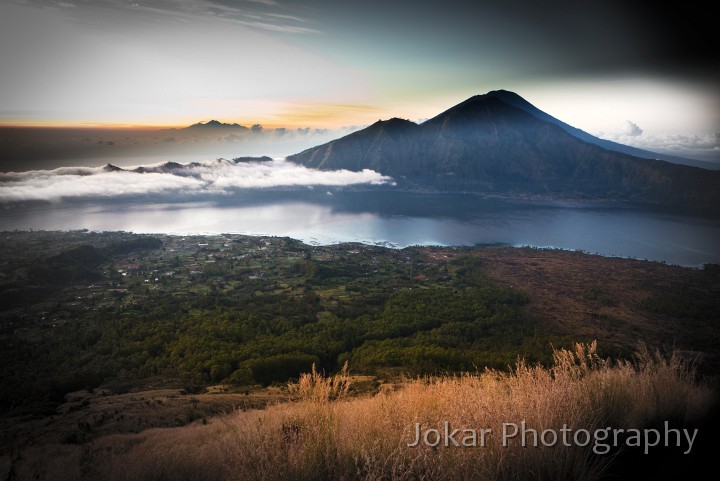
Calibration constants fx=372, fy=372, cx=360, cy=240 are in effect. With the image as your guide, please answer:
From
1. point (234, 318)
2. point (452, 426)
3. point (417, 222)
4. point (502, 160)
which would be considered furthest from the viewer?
point (502, 160)

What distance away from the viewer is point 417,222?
8875 cm

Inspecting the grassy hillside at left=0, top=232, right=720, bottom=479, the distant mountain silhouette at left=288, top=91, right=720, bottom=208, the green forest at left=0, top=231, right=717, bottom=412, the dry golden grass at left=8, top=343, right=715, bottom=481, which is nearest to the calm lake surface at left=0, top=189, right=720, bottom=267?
the grassy hillside at left=0, top=232, right=720, bottom=479

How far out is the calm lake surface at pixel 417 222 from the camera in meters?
65.2

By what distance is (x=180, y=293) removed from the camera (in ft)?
112

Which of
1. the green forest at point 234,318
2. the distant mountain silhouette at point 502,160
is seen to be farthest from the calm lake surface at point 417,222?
the green forest at point 234,318

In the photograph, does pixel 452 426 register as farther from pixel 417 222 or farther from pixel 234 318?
pixel 417 222

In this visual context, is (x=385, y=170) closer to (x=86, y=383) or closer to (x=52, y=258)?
(x=52, y=258)

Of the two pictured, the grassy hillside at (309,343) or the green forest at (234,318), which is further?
the green forest at (234,318)

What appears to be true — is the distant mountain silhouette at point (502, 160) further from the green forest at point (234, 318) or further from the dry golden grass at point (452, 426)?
the dry golden grass at point (452, 426)

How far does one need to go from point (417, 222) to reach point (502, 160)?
88461 mm

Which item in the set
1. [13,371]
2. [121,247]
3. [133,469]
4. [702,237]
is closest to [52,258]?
[121,247]

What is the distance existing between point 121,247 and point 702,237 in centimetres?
9596

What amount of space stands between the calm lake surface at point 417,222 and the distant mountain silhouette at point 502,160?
59.8 feet

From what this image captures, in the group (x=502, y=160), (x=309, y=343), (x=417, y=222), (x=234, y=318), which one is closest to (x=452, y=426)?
(x=309, y=343)
